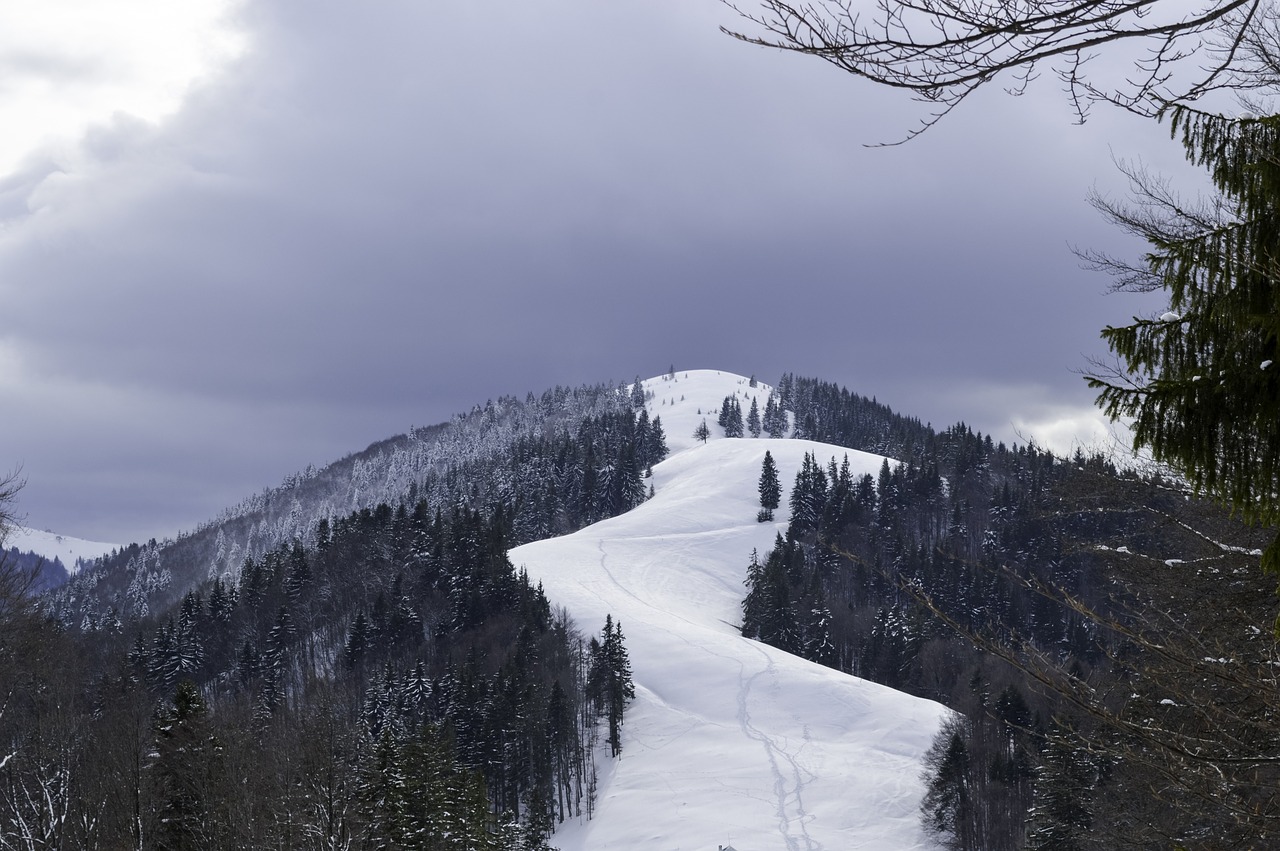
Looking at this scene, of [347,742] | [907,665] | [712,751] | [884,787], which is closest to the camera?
[347,742]

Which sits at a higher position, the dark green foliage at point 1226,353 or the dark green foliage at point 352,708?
the dark green foliage at point 1226,353

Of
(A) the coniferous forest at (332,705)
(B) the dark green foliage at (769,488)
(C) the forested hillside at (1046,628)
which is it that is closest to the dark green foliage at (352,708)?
(A) the coniferous forest at (332,705)

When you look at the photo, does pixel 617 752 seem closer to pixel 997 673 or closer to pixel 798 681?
pixel 798 681

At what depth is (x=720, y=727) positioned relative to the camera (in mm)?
71562

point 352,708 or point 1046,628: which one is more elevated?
point 1046,628

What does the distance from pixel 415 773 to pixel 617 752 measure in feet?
132

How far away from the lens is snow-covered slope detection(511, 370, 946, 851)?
5359cm

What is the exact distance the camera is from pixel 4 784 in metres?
15.7

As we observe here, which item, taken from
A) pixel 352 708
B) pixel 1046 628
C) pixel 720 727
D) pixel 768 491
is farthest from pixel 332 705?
pixel 768 491

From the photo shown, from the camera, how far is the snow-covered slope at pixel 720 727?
176ft

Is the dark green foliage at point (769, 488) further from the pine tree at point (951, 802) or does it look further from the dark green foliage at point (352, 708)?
the pine tree at point (951, 802)

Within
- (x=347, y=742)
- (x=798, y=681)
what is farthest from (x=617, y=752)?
(x=347, y=742)

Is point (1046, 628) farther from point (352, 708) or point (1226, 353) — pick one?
point (1226, 353)

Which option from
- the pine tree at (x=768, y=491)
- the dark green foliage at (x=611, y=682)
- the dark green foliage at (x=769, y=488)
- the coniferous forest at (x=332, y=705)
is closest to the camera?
the coniferous forest at (x=332, y=705)
